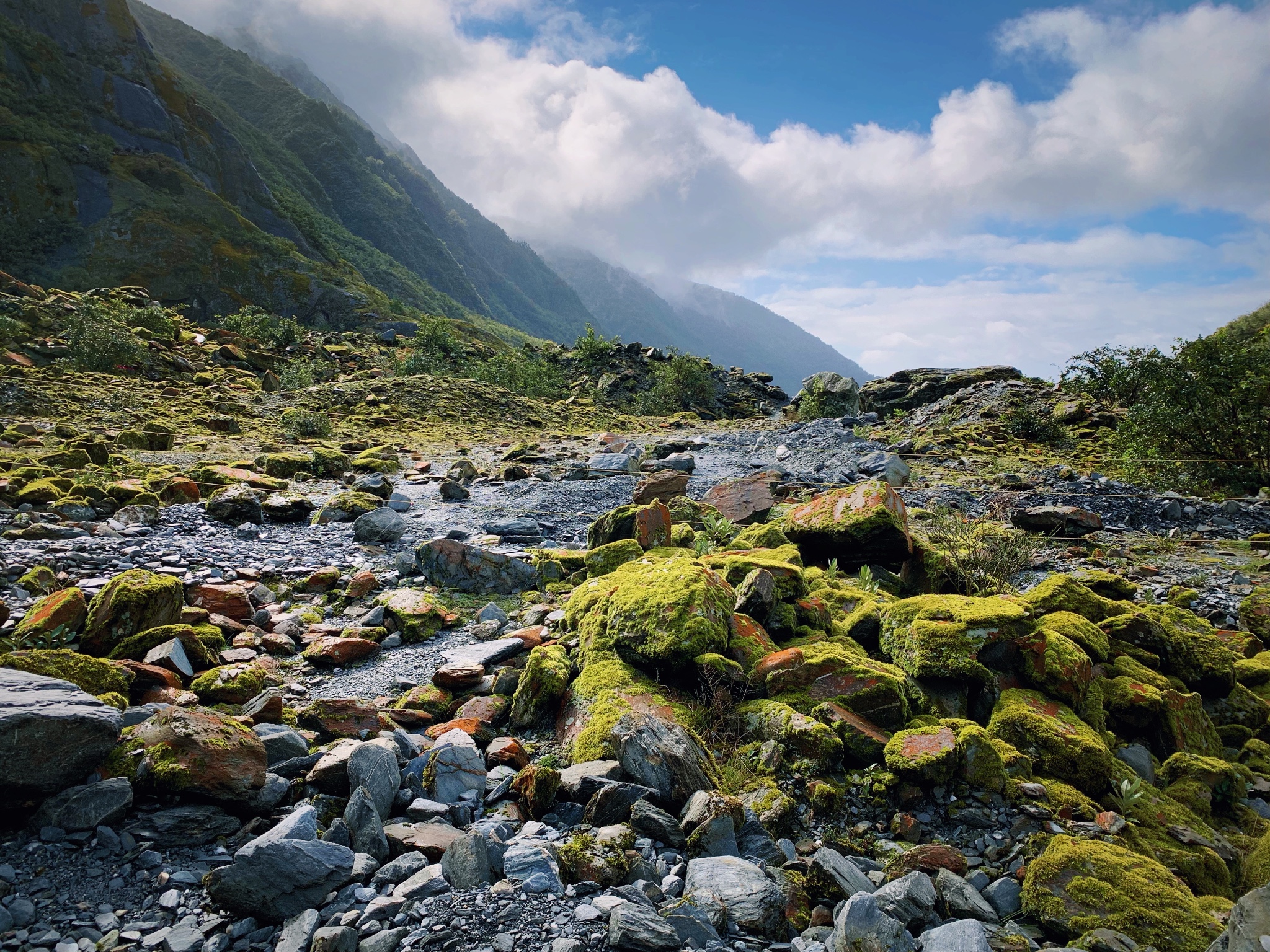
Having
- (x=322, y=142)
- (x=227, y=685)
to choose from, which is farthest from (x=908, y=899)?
(x=322, y=142)

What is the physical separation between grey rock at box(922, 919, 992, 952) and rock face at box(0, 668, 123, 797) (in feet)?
13.7

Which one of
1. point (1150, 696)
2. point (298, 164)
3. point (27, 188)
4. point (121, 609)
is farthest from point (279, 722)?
point (298, 164)

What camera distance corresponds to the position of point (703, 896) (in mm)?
2859

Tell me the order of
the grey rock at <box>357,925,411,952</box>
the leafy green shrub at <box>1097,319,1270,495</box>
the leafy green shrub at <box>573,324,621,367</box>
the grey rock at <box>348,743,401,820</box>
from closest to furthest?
the grey rock at <box>357,925,411,952</box>
the grey rock at <box>348,743,401,820</box>
the leafy green shrub at <box>1097,319,1270,495</box>
the leafy green shrub at <box>573,324,621,367</box>

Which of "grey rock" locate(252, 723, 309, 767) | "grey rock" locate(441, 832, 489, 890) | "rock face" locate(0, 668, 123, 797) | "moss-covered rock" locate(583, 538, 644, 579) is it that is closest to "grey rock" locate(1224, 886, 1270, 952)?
"grey rock" locate(441, 832, 489, 890)

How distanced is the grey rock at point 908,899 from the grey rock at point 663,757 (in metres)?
1.08

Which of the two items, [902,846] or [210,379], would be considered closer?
[902,846]

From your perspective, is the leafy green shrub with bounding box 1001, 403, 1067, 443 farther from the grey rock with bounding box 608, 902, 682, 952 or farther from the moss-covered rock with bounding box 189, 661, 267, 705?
the moss-covered rock with bounding box 189, 661, 267, 705

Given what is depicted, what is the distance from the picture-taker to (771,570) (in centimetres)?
640

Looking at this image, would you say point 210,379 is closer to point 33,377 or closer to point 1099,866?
point 33,377

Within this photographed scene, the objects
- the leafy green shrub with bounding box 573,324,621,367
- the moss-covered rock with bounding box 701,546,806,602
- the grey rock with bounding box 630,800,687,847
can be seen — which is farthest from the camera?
the leafy green shrub with bounding box 573,324,621,367

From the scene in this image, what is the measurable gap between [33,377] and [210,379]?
5.74 metres

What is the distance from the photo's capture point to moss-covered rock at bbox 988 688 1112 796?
4.16m

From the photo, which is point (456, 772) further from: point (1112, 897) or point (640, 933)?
point (1112, 897)
